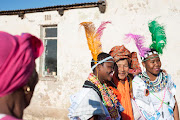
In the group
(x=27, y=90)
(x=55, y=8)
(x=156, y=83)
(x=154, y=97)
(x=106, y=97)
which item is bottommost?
(x=154, y=97)

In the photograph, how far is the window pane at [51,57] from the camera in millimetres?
6672

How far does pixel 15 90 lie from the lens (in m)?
0.80

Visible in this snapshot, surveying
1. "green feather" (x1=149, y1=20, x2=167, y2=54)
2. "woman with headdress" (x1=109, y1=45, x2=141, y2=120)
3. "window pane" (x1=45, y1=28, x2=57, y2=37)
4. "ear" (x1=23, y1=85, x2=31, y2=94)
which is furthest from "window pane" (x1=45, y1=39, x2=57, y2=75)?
"ear" (x1=23, y1=85, x2=31, y2=94)

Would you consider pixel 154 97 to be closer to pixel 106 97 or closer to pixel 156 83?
pixel 156 83

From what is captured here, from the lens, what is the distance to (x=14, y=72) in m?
0.76

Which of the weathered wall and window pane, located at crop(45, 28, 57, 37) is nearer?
the weathered wall

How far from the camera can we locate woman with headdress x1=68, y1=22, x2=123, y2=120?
1744 mm

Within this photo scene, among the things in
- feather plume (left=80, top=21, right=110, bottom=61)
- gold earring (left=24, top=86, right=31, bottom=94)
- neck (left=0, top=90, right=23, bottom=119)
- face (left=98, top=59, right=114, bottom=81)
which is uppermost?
feather plume (left=80, top=21, right=110, bottom=61)

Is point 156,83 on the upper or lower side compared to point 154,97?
upper

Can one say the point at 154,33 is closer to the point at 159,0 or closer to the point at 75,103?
the point at 75,103

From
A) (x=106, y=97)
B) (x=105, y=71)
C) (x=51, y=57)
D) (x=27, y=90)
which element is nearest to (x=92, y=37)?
(x=105, y=71)

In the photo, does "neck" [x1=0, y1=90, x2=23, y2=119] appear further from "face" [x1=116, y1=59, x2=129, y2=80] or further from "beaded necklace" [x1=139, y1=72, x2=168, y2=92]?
"beaded necklace" [x1=139, y1=72, x2=168, y2=92]

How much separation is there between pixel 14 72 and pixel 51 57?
613 cm

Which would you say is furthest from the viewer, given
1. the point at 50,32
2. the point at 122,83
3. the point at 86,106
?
the point at 50,32
